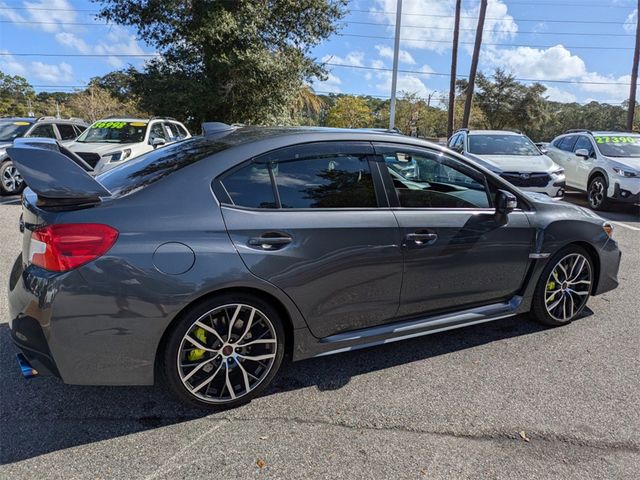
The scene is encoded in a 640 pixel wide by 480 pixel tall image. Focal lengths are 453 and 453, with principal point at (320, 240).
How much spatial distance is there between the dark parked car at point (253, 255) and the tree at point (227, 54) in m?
15.3

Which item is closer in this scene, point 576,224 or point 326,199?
point 326,199

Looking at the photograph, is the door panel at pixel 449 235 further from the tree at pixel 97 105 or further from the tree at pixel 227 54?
the tree at pixel 97 105

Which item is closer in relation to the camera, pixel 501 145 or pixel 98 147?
pixel 98 147

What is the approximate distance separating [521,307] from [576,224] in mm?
867

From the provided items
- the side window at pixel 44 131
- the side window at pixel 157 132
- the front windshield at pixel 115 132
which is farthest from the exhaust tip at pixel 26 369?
the side window at pixel 44 131

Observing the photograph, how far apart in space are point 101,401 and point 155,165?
Answer: 150 centimetres

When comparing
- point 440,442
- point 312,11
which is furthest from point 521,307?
point 312,11

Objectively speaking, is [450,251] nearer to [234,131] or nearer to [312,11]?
[234,131]

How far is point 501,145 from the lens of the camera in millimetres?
10062

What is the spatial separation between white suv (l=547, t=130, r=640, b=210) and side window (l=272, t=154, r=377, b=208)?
884 centimetres

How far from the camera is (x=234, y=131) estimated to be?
339 centimetres

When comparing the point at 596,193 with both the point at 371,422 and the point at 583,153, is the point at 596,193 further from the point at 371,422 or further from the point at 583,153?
the point at 371,422

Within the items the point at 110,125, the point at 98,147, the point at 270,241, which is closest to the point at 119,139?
the point at 110,125

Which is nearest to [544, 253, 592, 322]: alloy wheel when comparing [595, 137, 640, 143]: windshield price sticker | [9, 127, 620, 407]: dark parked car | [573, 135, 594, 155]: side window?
[9, 127, 620, 407]: dark parked car
